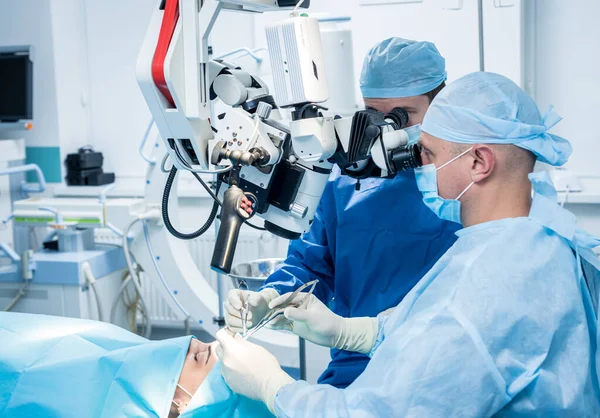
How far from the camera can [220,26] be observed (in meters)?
3.60

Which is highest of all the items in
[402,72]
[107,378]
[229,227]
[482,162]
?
A: [402,72]

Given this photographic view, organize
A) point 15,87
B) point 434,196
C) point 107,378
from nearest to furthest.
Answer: point 434,196 < point 107,378 < point 15,87

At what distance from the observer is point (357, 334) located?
154cm

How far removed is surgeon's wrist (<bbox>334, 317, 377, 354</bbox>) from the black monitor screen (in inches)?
101

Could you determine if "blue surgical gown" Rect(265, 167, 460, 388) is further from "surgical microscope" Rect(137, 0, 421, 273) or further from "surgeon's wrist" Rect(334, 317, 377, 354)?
"surgical microscope" Rect(137, 0, 421, 273)

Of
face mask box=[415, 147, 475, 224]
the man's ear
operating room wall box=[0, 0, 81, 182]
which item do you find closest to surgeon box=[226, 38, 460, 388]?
face mask box=[415, 147, 475, 224]

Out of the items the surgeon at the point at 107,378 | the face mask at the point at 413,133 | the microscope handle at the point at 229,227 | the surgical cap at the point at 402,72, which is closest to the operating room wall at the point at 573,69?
the surgical cap at the point at 402,72

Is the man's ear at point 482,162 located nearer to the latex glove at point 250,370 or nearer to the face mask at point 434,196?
the face mask at point 434,196

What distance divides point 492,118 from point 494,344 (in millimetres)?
403

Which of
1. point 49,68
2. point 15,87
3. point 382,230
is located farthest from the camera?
point 49,68

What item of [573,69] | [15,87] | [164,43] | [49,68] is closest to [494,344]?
[164,43]

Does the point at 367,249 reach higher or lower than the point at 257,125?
lower

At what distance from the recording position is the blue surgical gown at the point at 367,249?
66.7 inches

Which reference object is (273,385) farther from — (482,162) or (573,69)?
(573,69)
